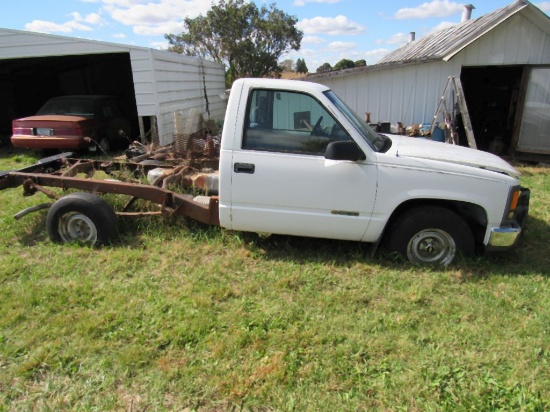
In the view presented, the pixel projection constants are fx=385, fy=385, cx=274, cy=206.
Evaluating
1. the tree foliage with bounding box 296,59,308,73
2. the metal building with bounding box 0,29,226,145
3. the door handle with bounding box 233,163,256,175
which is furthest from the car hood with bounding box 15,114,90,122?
the tree foliage with bounding box 296,59,308,73

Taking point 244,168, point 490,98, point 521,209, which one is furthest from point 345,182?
point 490,98

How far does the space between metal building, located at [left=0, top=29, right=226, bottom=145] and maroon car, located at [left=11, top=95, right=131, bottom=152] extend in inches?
36.6

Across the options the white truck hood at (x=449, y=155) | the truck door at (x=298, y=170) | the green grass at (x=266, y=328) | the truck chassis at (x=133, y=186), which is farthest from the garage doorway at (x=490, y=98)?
the truck chassis at (x=133, y=186)

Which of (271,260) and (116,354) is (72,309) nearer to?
(116,354)

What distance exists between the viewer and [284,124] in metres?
3.85

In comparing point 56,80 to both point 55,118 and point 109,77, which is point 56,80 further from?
point 55,118

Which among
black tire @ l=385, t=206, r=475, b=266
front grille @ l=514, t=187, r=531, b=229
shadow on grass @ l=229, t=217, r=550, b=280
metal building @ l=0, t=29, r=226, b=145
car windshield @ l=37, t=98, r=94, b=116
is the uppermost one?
metal building @ l=0, t=29, r=226, b=145

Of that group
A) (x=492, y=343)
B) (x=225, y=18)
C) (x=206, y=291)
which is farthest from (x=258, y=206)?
(x=225, y=18)

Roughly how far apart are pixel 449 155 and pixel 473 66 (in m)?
7.62

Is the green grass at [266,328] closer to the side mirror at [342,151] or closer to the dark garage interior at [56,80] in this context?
the side mirror at [342,151]

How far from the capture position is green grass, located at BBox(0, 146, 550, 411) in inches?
98.4

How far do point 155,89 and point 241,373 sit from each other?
334 inches

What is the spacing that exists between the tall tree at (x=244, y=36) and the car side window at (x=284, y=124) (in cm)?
2344

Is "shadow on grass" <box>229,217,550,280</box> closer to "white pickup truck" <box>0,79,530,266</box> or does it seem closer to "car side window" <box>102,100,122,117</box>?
"white pickup truck" <box>0,79,530,266</box>
